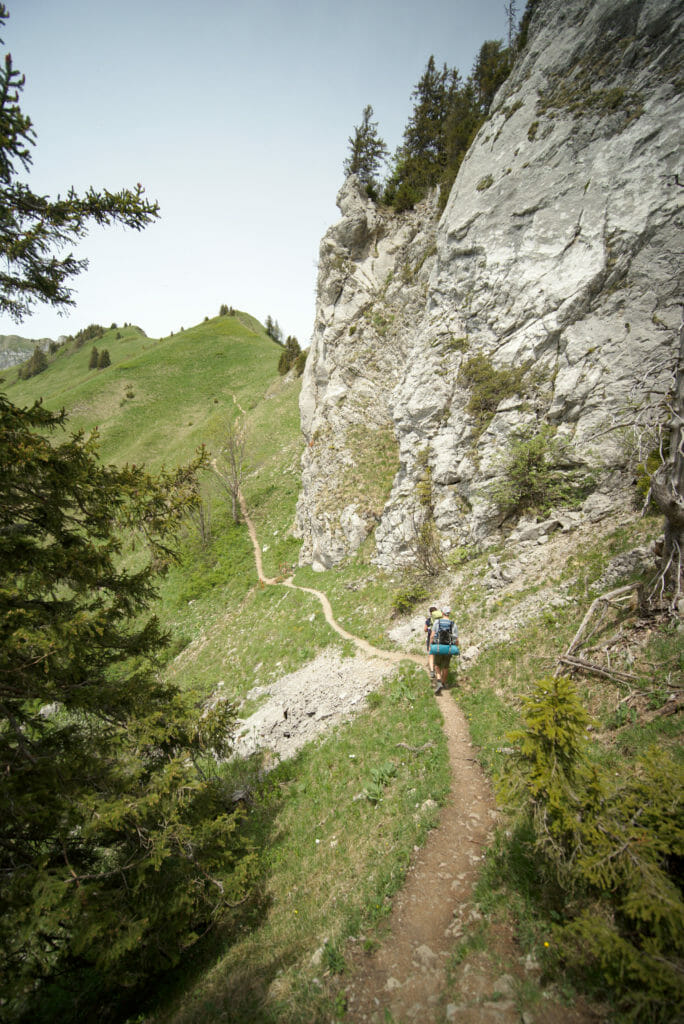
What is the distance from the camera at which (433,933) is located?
5062 millimetres

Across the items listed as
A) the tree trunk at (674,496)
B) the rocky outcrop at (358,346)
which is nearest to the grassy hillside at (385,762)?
the tree trunk at (674,496)

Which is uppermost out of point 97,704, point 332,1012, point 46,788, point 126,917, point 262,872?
point 97,704

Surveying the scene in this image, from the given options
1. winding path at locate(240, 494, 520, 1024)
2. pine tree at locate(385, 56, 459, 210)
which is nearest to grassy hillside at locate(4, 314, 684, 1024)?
winding path at locate(240, 494, 520, 1024)

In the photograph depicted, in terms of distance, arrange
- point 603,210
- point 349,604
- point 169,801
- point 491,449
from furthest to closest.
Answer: point 349,604 < point 491,449 < point 603,210 < point 169,801

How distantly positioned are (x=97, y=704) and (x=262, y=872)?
16.0 ft

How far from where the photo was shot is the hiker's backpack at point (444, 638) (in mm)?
10531

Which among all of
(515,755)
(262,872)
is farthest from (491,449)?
(262,872)

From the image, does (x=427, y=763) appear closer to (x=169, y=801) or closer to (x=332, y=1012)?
(x=332, y=1012)

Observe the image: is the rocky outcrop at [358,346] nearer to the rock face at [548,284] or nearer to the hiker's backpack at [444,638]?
the rock face at [548,284]

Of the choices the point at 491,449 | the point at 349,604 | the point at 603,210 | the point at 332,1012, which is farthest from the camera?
the point at 349,604

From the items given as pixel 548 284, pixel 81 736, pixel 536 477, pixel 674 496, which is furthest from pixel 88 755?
pixel 548 284

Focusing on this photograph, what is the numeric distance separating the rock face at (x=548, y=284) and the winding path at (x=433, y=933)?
37.7 feet

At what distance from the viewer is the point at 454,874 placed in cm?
577

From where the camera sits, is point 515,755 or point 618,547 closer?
point 515,755
